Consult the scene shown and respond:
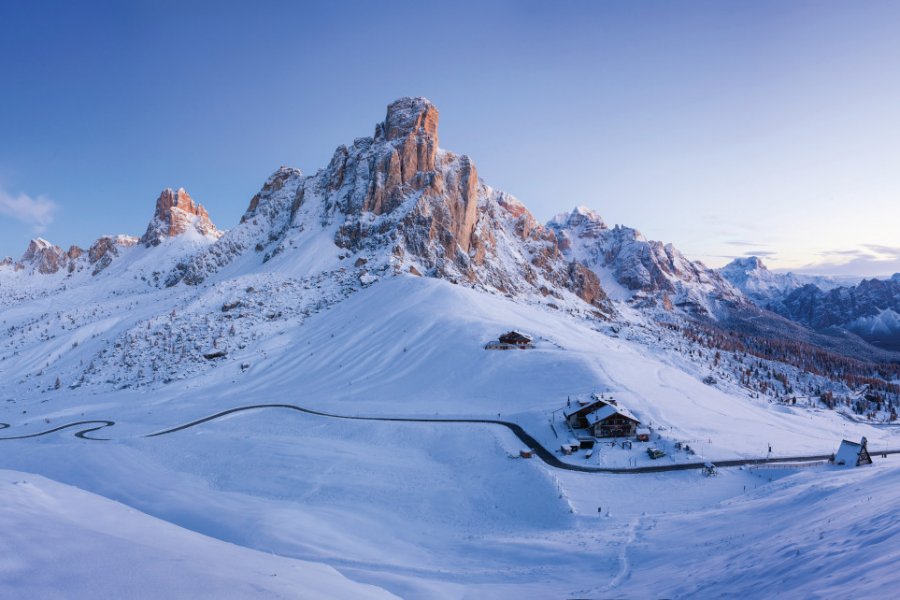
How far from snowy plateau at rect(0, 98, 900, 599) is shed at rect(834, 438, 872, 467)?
3.73 feet

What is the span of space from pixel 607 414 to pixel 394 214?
97.3 m

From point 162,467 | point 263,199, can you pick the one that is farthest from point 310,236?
point 162,467

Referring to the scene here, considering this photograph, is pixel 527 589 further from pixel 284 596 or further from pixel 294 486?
pixel 294 486

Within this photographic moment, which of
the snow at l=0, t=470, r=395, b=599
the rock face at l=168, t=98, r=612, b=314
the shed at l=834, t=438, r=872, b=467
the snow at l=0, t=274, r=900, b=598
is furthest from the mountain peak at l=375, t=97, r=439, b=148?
the snow at l=0, t=470, r=395, b=599

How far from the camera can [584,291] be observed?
195 meters

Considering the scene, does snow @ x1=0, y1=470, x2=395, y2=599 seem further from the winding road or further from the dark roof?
the dark roof

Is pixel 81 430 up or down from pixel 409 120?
down

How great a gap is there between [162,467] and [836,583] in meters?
47.3

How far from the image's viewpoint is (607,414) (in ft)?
140

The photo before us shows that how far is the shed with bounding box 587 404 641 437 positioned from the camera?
42750 millimetres

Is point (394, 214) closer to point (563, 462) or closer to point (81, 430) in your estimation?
point (81, 430)

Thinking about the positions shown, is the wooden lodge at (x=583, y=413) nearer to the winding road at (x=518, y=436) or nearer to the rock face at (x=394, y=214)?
the winding road at (x=518, y=436)

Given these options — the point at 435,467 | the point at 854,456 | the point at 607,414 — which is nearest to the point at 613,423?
the point at 607,414

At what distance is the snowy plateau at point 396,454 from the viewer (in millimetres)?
13805
